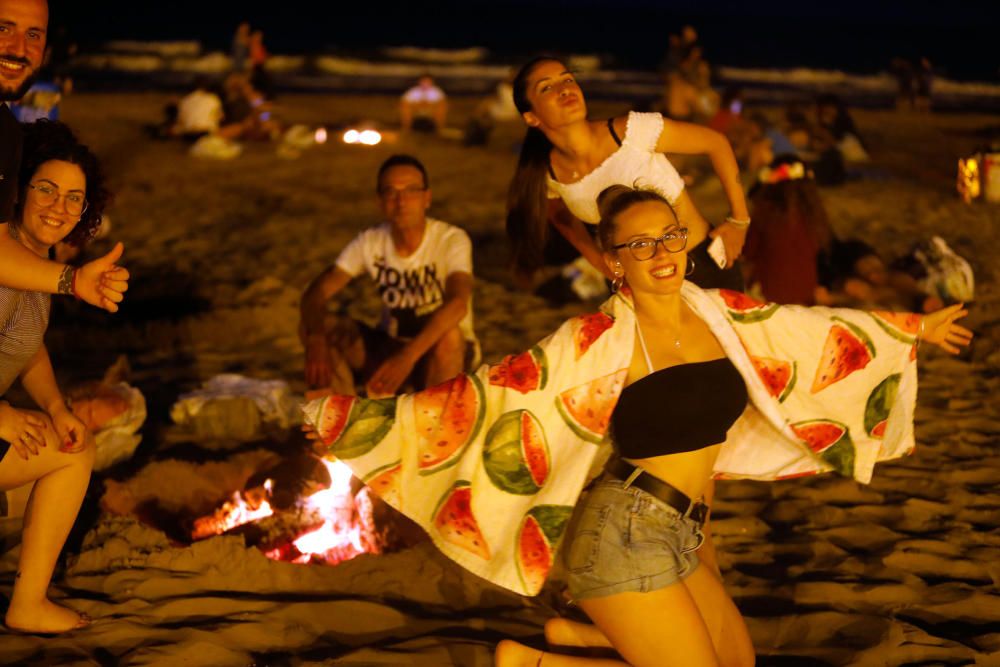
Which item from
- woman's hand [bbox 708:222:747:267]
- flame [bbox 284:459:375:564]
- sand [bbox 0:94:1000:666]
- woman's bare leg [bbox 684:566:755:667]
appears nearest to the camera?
woman's bare leg [bbox 684:566:755:667]

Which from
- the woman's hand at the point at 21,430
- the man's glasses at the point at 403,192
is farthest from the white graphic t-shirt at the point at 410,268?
the woman's hand at the point at 21,430

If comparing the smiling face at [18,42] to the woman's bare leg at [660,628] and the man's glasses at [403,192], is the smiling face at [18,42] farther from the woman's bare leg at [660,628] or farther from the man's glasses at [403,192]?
the woman's bare leg at [660,628]

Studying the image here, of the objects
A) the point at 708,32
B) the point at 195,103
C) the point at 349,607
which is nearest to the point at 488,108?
the point at 195,103

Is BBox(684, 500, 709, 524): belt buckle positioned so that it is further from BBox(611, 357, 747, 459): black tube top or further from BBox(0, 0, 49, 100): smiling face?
BBox(0, 0, 49, 100): smiling face

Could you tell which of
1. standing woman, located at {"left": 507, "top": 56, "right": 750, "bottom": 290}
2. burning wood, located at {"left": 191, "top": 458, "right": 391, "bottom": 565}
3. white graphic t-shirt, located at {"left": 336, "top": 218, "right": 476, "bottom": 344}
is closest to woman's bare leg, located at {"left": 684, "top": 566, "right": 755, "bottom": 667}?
standing woman, located at {"left": 507, "top": 56, "right": 750, "bottom": 290}

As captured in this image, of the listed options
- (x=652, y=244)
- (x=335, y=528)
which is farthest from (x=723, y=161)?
(x=335, y=528)

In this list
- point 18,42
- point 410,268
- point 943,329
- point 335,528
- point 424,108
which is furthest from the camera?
point 424,108

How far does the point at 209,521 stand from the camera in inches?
169

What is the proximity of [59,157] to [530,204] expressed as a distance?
5.52 ft

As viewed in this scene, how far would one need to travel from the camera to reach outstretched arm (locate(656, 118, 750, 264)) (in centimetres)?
371

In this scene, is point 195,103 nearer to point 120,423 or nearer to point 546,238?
point 120,423

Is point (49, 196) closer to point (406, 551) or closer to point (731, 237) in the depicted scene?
point (406, 551)

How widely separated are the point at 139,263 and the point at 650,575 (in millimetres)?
6595

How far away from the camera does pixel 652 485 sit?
2.93 meters
